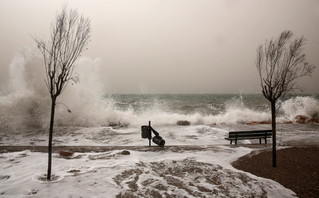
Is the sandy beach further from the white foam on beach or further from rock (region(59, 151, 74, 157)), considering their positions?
rock (region(59, 151, 74, 157))

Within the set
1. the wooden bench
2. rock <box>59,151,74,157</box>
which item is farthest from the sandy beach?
the wooden bench

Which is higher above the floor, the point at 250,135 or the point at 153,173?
the point at 250,135

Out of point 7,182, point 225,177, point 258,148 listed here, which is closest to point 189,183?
point 225,177

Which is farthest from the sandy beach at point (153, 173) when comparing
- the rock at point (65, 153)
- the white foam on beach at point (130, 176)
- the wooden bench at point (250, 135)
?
the wooden bench at point (250, 135)

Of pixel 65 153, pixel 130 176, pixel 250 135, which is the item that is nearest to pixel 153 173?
pixel 130 176

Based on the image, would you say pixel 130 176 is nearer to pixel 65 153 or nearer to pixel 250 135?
pixel 65 153

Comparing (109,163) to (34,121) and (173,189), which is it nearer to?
(173,189)

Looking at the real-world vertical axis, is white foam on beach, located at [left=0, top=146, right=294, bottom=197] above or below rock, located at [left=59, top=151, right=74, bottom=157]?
below

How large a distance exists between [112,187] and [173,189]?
1.67m

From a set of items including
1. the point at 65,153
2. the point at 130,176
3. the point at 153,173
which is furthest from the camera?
the point at 65,153

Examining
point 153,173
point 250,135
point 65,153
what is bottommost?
point 153,173

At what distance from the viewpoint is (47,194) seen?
17.6 feet

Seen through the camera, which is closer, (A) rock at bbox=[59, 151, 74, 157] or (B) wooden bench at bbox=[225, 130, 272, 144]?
(A) rock at bbox=[59, 151, 74, 157]

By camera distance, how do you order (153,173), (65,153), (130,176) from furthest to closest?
(65,153) < (153,173) < (130,176)
